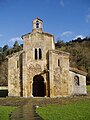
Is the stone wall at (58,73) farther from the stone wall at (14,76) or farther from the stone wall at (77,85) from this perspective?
the stone wall at (14,76)

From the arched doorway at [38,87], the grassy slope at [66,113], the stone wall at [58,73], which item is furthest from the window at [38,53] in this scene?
the grassy slope at [66,113]

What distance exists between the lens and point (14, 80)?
35031mm

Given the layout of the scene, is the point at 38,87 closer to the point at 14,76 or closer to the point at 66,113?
the point at 14,76

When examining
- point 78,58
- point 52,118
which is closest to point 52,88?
point 52,118

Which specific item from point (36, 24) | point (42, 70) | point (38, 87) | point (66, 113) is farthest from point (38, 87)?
point (66, 113)

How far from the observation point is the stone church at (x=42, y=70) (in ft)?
111

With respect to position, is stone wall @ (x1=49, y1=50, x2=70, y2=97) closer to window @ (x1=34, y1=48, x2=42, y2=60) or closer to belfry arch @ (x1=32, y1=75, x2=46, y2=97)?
window @ (x1=34, y1=48, x2=42, y2=60)

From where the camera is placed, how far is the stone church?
3388 cm

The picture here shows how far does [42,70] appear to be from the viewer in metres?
34.8

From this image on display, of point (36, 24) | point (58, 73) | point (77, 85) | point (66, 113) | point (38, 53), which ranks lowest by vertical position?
point (66, 113)

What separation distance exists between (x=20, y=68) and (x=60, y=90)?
7.23m

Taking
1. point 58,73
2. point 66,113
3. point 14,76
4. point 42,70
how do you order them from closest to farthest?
1. point 66,113
2. point 58,73
3. point 42,70
4. point 14,76

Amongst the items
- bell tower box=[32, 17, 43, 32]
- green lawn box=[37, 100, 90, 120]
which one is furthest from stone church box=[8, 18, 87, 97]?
green lawn box=[37, 100, 90, 120]

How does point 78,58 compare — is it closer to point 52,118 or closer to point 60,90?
point 60,90
